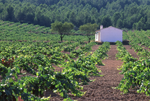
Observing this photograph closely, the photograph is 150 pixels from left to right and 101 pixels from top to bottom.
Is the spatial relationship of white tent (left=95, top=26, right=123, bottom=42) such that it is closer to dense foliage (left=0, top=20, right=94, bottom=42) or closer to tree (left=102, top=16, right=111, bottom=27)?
dense foliage (left=0, top=20, right=94, bottom=42)

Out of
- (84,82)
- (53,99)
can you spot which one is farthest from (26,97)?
(84,82)

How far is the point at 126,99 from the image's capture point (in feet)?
22.0

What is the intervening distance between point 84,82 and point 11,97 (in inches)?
159

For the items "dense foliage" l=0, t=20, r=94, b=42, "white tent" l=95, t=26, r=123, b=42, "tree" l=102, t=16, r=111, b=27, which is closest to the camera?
"white tent" l=95, t=26, r=123, b=42

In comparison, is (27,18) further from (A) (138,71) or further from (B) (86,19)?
(A) (138,71)

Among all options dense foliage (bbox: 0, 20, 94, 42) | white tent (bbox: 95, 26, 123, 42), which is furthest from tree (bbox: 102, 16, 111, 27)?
white tent (bbox: 95, 26, 123, 42)

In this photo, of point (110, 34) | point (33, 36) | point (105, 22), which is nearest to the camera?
point (110, 34)

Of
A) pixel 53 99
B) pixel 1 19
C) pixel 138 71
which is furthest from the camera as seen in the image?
pixel 1 19

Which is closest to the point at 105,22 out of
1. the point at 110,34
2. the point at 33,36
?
the point at 33,36

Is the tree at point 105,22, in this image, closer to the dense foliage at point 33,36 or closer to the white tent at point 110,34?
the dense foliage at point 33,36

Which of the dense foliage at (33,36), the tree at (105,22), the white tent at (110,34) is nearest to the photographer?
the white tent at (110,34)

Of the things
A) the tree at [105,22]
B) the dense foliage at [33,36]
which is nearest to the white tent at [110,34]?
the dense foliage at [33,36]

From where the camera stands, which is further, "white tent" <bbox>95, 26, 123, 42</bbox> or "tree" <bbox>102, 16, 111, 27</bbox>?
"tree" <bbox>102, 16, 111, 27</bbox>

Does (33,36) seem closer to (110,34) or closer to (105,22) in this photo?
(110,34)
